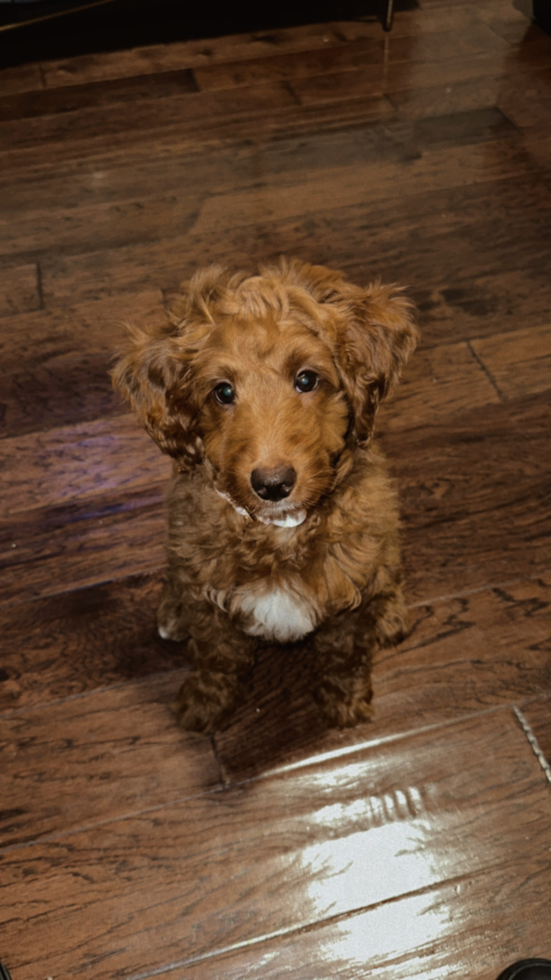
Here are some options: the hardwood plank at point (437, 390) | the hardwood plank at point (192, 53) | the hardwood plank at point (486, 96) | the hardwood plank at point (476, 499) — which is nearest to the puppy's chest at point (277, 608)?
the hardwood plank at point (476, 499)

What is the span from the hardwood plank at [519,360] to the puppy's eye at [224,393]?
1.56m

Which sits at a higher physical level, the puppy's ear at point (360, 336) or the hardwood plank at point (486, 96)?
the puppy's ear at point (360, 336)

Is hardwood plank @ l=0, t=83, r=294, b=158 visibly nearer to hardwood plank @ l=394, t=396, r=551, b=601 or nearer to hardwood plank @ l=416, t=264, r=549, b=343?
hardwood plank @ l=416, t=264, r=549, b=343

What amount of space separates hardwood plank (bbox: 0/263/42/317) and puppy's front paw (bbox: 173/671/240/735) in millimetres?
1861

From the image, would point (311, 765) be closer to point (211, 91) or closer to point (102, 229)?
point (102, 229)

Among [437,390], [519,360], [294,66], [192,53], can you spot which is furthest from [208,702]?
[192,53]

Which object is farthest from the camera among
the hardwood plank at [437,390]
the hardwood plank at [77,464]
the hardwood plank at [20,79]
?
the hardwood plank at [20,79]

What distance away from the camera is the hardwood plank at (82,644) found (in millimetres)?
2307

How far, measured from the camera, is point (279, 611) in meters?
1.88

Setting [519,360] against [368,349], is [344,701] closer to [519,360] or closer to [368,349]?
[368,349]

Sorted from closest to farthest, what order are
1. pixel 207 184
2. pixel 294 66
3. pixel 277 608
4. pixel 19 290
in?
pixel 277 608
pixel 19 290
pixel 207 184
pixel 294 66

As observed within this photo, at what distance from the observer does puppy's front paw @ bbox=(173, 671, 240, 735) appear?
2.16m

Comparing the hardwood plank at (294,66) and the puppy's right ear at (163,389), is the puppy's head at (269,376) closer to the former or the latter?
the puppy's right ear at (163,389)

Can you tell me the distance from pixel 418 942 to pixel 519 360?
2042mm
